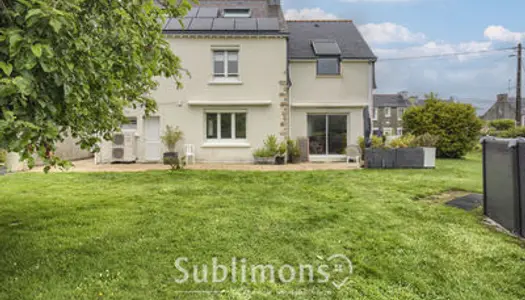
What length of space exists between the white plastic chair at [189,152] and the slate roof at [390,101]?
131 ft

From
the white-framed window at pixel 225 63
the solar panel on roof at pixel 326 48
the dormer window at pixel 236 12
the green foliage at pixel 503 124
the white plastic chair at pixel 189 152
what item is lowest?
the white plastic chair at pixel 189 152

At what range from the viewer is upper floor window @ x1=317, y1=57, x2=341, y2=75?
16.2 metres

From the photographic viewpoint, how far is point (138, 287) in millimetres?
3234

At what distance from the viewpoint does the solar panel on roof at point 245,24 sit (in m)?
15.0

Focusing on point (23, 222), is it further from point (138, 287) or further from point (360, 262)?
point (360, 262)

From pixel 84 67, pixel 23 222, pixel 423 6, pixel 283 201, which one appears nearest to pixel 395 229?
pixel 283 201

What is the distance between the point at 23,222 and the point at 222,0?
1703 centimetres

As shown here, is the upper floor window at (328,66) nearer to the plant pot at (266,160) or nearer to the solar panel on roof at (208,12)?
the plant pot at (266,160)

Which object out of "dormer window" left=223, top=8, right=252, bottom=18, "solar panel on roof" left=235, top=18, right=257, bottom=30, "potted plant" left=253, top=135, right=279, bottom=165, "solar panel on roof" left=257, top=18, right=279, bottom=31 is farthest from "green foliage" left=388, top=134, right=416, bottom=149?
"dormer window" left=223, top=8, right=252, bottom=18

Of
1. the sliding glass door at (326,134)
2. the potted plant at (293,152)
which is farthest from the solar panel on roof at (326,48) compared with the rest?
the potted plant at (293,152)

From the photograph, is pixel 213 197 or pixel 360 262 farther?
pixel 213 197

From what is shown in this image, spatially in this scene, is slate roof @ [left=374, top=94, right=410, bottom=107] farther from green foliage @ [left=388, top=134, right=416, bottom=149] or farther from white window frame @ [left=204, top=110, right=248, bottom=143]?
white window frame @ [left=204, top=110, right=248, bottom=143]

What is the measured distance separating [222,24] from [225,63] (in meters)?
1.91

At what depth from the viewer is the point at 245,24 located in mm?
15453
